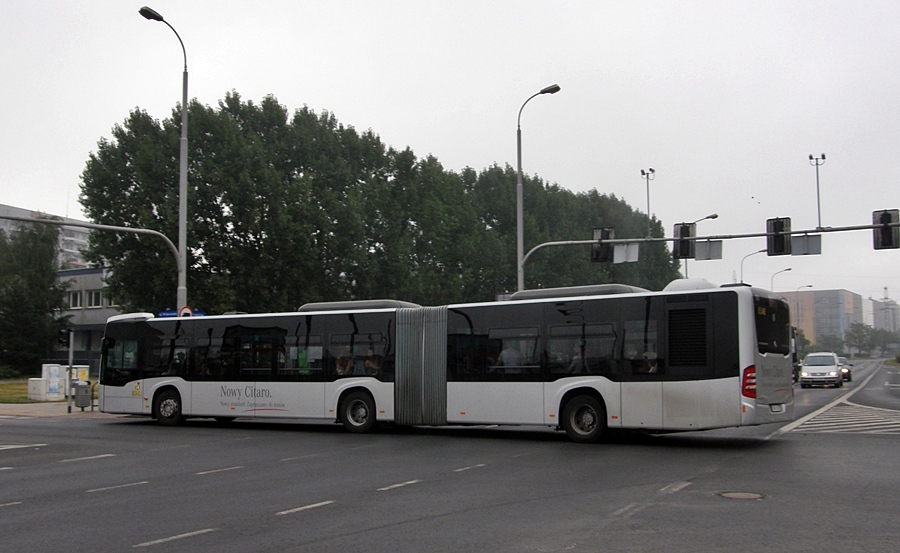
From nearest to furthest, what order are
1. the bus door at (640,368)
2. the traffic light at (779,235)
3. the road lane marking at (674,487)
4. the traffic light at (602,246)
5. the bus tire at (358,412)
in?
the road lane marking at (674,487)
the bus door at (640,368)
the bus tire at (358,412)
the traffic light at (779,235)
the traffic light at (602,246)

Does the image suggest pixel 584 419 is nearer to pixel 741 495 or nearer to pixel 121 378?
pixel 741 495

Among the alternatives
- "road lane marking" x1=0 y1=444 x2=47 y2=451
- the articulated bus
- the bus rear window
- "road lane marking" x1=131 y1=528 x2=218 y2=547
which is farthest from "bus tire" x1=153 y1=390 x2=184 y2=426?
"road lane marking" x1=131 y1=528 x2=218 y2=547

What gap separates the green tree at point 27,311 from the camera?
6550cm

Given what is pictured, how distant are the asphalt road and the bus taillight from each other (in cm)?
96

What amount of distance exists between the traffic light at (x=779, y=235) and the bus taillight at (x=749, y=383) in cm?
1277

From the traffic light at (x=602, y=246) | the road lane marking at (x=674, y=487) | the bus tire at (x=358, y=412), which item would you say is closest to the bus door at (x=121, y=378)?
the bus tire at (x=358, y=412)

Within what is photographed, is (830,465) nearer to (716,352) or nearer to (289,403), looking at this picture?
(716,352)

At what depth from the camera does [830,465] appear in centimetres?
1269

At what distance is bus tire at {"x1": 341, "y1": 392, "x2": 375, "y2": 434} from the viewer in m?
19.7

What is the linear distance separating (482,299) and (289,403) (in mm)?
44767

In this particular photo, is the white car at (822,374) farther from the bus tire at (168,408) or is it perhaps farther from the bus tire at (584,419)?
the bus tire at (168,408)

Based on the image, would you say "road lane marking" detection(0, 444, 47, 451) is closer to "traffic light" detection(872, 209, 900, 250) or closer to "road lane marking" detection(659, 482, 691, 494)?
"road lane marking" detection(659, 482, 691, 494)

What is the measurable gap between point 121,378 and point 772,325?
1635cm

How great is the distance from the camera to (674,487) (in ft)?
35.4
